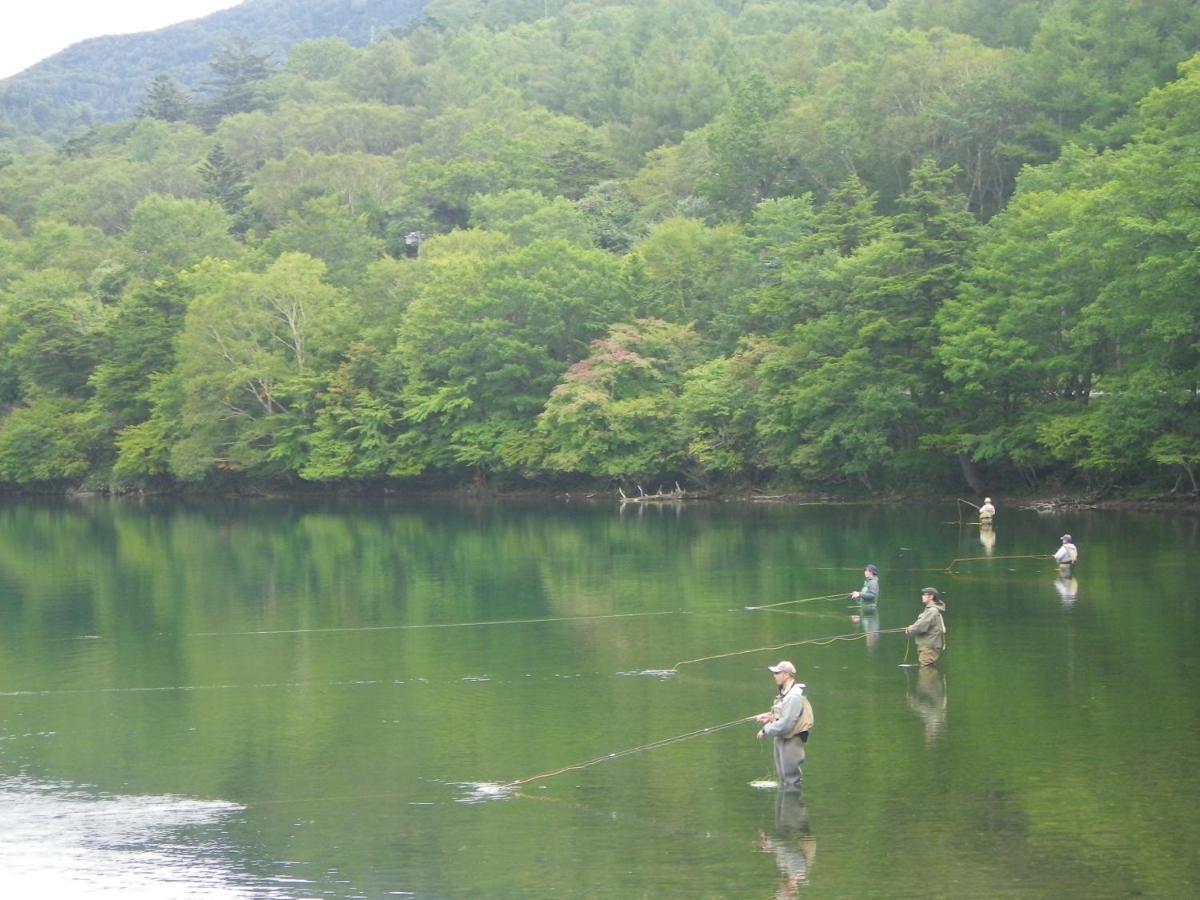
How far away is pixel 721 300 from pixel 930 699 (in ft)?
180


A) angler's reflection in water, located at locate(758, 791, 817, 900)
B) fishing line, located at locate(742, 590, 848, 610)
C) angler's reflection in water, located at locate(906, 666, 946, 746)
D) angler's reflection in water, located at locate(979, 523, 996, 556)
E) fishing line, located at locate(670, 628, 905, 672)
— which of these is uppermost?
angler's reflection in water, located at locate(979, 523, 996, 556)

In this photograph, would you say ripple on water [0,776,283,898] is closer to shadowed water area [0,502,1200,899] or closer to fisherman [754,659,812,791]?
shadowed water area [0,502,1200,899]

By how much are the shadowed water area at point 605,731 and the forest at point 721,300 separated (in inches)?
565

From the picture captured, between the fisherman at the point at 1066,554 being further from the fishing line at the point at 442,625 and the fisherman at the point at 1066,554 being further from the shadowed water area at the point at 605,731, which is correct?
the fishing line at the point at 442,625

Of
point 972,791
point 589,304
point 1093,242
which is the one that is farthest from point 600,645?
point 589,304

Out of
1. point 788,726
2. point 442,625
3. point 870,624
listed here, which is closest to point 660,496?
point 442,625

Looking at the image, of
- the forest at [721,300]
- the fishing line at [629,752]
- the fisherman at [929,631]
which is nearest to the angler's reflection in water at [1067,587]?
the fisherman at [929,631]

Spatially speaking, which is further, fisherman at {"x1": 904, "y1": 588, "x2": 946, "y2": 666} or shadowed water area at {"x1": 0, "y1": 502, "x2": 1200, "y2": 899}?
fisherman at {"x1": 904, "y1": 588, "x2": 946, "y2": 666}

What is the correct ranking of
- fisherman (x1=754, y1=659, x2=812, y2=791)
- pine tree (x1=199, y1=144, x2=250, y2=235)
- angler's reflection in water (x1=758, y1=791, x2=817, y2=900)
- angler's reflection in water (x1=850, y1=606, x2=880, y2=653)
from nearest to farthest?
angler's reflection in water (x1=758, y1=791, x2=817, y2=900), fisherman (x1=754, y1=659, x2=812, y2=791), angler's reflection in water (x1=850, y1=606, x2=880, y2=653), pine tree (x1=199, y1=144, x2=250, y2=235)

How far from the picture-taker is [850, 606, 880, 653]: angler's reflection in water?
29547 mm

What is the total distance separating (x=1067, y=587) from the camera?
3562cm

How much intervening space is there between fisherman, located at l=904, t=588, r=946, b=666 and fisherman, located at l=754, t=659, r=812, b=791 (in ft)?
24.4

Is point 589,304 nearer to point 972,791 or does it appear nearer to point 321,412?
point 321,412

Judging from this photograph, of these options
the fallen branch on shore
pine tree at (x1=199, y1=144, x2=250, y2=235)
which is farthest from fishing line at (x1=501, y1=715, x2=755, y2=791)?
pine tree at (x1=199, y1=144, x2=250, y2=235)
